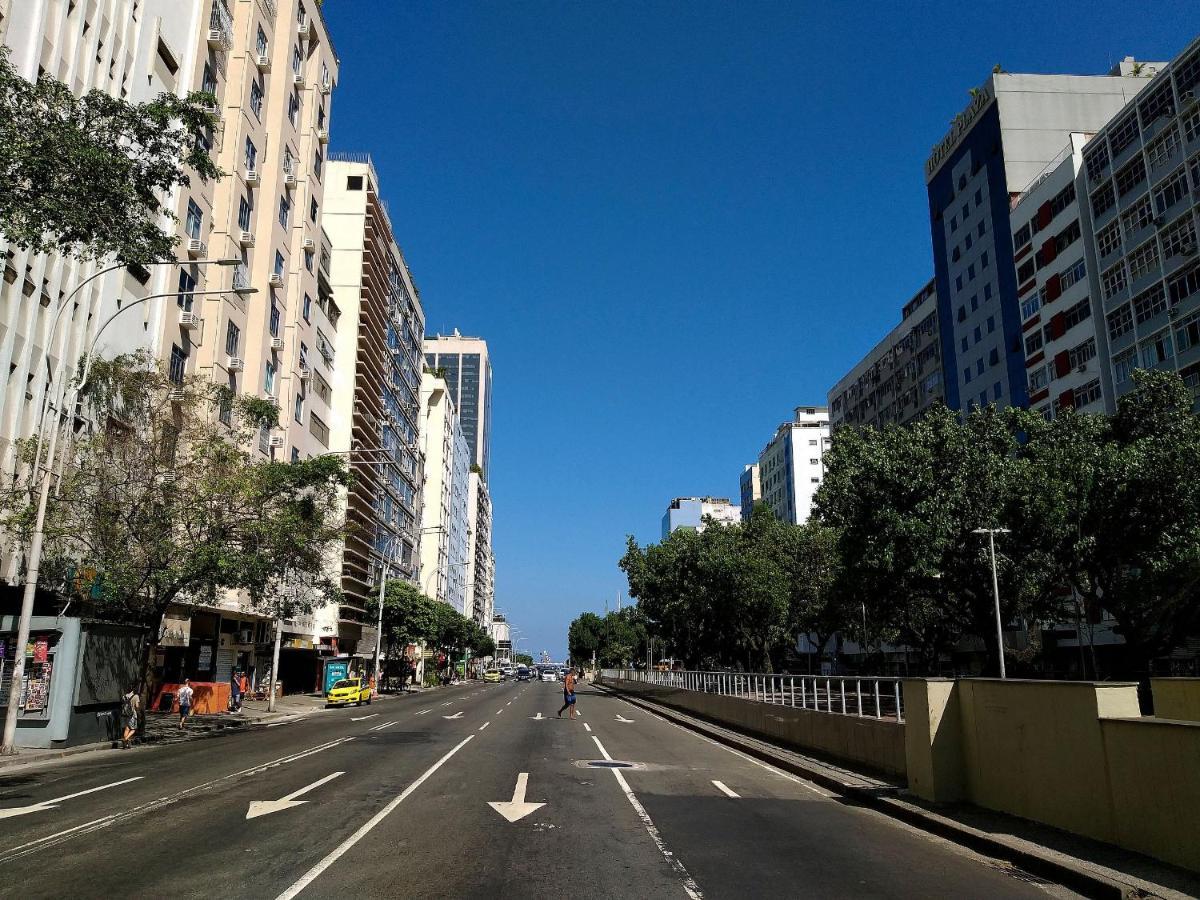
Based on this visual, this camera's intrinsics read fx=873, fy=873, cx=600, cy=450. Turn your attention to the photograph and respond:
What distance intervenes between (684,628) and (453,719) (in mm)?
29754

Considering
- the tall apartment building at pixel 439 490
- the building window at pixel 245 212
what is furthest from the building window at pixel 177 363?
the tall apartment building at pixel 439 490

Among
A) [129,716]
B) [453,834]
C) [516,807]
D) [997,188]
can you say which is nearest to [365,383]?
[129,716]

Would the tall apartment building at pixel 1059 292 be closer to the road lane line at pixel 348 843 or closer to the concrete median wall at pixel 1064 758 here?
the concrete median wall at pixel 1064 758

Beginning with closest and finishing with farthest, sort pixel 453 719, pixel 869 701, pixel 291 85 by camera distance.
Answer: pixel 869 701
pixel 453 719
pixel 291 85

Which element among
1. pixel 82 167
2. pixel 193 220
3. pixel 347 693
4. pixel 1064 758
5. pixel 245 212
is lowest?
pixel 347 693

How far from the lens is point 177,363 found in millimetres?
36500

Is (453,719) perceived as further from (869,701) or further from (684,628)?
(684,628)

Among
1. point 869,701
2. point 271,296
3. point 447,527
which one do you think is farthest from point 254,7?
point 447,527

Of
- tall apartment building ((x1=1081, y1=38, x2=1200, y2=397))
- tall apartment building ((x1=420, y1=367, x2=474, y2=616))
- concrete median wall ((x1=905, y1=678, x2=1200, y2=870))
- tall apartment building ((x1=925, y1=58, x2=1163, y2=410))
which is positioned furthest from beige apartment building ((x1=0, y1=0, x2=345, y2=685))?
tall apartment building ((x1=420, y1=367, x2=474, y2=616))

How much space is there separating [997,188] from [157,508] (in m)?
60.8

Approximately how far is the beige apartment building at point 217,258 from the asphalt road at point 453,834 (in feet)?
38.1

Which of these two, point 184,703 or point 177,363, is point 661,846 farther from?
point 177,363

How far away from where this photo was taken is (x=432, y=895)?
725cm

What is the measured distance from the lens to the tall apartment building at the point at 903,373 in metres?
74.5
